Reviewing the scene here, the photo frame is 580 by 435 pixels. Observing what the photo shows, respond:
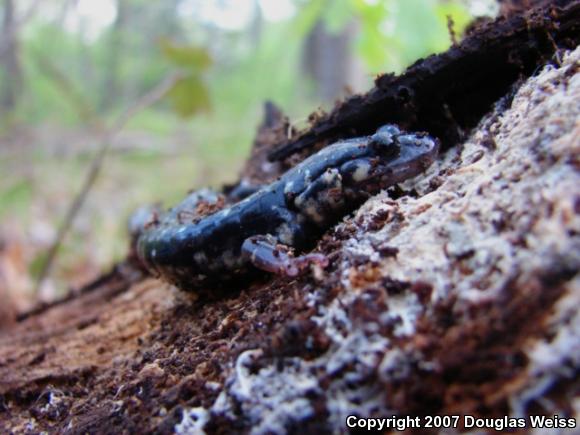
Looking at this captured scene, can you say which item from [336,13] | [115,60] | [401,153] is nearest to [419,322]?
[401,153]

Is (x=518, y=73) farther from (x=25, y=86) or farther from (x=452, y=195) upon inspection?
(x=25, y=86)

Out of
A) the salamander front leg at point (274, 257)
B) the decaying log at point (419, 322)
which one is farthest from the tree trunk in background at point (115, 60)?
the decaying log at point (419, 322)

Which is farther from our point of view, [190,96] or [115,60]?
[115,60]

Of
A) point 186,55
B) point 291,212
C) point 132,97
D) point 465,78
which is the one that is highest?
point 132,97

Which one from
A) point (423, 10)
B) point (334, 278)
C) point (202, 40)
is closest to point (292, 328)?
point (334, 278)

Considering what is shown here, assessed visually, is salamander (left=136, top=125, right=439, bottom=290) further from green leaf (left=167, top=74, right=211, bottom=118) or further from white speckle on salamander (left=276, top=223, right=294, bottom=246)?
green leaf (left=167, top=74, right=211, bottom=118)

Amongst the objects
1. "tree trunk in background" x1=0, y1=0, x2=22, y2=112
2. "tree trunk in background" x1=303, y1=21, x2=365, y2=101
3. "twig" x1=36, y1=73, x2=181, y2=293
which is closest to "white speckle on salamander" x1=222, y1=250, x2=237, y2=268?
"twig" x1=36, y1=73, x2=181, y2=293

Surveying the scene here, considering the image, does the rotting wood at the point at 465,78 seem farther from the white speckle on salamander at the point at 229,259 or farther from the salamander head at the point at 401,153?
the white speckle on salamander at the point at 229,259

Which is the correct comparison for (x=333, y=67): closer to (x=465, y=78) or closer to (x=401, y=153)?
(x=465, y=78)
